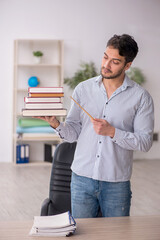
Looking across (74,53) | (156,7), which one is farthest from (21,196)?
(156,7)

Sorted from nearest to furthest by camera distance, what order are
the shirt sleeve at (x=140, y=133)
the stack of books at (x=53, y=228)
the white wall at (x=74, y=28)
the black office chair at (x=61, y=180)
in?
1. the stack of books at (x=53, y=228)
2. the shirt sleeve at (x=140, y=133)
3. the black office chair at (x=61, y=180)
4. the white wall at (x=74, y=28)

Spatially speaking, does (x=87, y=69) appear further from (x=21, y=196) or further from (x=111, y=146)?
(x=111, y=146)

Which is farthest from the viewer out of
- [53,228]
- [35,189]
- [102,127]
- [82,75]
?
[82,75]

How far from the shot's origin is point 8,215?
4270 millimetres

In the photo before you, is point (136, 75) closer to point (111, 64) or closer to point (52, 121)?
point (111, 64)

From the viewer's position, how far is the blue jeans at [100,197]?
2316 millimetres

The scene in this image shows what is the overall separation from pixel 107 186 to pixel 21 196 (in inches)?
112

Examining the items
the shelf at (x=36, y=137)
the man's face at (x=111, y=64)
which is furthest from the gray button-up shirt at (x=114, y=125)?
the shelf at (x=36, y=137)

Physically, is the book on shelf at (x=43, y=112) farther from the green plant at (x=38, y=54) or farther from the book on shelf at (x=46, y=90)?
the green plant at (x=38, y=54)

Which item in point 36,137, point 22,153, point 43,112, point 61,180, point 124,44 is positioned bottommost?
point 22,153

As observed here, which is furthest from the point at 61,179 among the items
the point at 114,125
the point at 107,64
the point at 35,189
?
the point at 35,189

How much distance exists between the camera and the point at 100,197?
2336 mm

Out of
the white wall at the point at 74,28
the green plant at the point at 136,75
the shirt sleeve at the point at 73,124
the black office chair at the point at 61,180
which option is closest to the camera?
the shirt sleeve at the point at 73,124

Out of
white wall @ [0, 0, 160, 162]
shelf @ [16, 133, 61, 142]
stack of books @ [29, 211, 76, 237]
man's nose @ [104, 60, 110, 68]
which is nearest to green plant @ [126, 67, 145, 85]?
white wall @ [0, 0, 160, 162]
